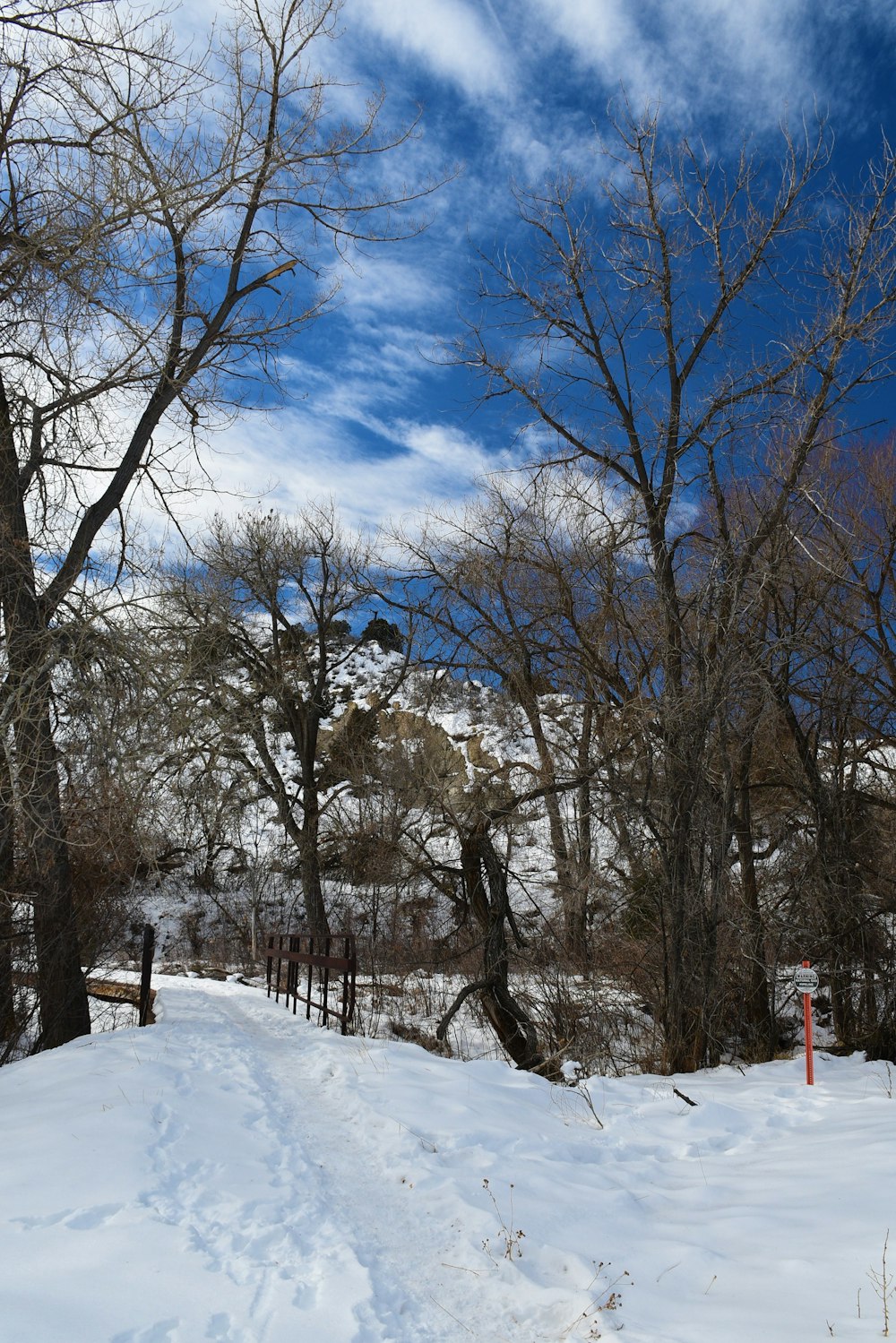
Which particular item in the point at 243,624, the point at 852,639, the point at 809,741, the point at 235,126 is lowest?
Result: the point at 809,741

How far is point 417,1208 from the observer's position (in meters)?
4.77

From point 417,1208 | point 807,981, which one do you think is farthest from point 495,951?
point 417,1208

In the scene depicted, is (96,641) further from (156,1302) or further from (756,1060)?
(756,1060)

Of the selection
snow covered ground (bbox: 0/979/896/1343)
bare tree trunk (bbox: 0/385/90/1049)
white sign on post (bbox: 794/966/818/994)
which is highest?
bare tree trunk (bbox: 0/385/90/1049)

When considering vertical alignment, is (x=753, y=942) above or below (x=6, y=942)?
below

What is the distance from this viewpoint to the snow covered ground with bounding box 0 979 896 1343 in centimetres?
349

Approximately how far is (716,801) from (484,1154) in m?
6.76

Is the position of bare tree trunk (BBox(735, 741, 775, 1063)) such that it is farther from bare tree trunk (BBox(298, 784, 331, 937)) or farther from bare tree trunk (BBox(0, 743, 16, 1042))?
bare tree trunk (BBox(298, 784, 331, 937))

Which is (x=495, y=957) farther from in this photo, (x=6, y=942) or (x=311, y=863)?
(x=311, y=863)

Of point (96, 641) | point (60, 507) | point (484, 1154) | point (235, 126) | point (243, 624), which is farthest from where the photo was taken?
point (243, 624)

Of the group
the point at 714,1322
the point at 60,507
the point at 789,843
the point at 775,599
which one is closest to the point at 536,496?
the point at 775,599

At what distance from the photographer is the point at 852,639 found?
12.8 meters

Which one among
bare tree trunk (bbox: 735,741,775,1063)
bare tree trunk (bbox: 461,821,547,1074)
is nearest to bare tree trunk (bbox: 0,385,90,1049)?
bare tree trunk (bbox: 461,821,547,1074)

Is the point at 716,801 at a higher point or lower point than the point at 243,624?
lower
